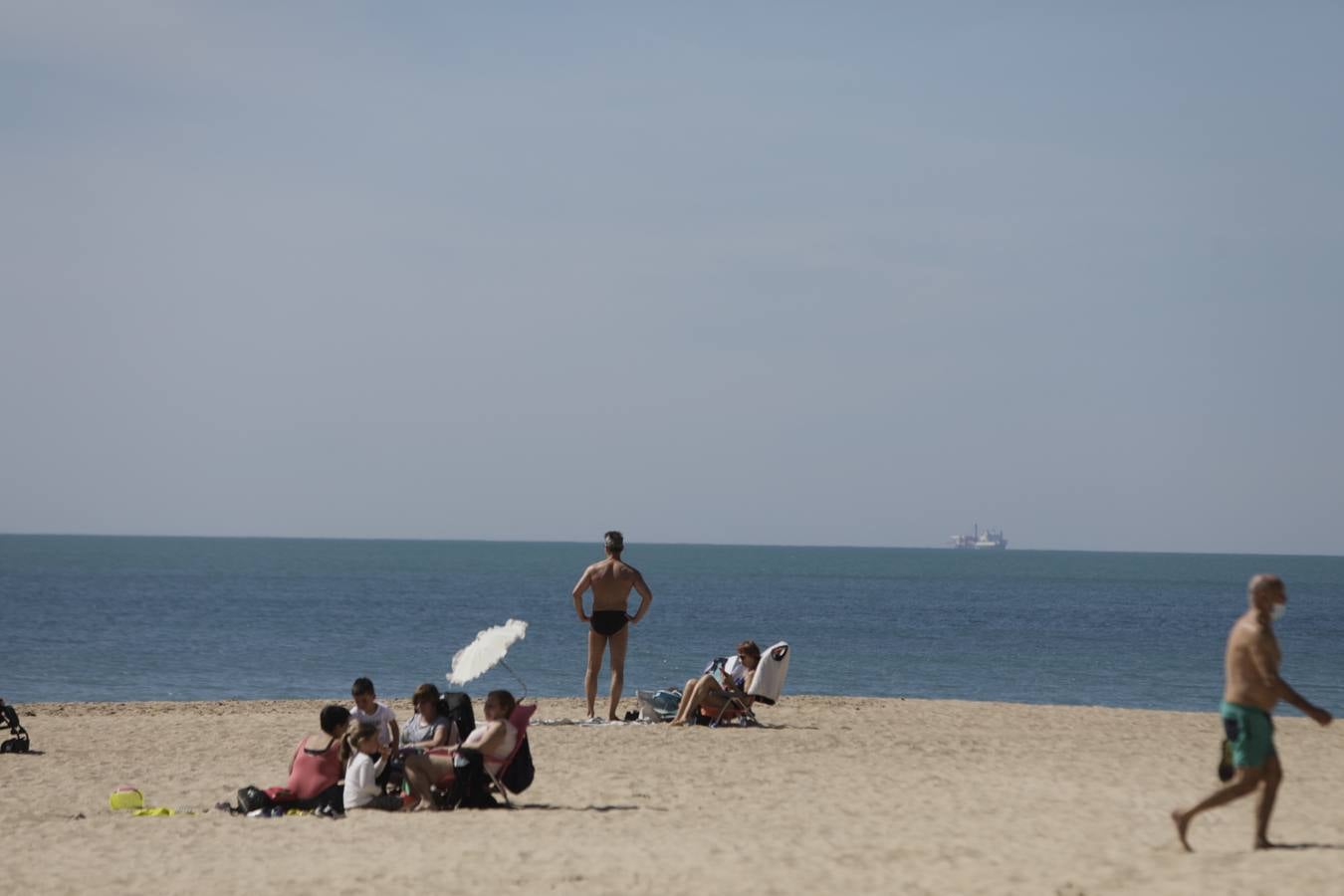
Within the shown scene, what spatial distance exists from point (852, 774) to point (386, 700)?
35.2ft

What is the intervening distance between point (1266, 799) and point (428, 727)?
5688mm

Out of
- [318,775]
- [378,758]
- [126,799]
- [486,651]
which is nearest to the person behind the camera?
[318,775]

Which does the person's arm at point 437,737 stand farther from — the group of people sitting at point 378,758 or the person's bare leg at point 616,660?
the person's bare leg at point 616,660

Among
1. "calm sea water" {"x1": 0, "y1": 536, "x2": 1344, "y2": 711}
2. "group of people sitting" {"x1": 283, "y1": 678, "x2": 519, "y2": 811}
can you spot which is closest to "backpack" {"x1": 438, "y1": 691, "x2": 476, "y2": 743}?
"group of people sitting" {"x1": 283, "y1": 678, "x2": 519, "y2": 811}

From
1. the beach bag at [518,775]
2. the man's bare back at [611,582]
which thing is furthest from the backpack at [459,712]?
the man's bare back at [611,582]

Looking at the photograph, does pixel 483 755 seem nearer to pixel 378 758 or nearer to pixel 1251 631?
pixel 378 758

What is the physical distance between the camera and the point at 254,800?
9820 millimetres

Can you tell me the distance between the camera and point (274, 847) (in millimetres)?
8656

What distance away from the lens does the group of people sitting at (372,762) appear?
980 centimetres

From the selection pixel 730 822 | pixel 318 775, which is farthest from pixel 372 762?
pixel 730 822

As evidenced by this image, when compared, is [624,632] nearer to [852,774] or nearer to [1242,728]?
[852,774]

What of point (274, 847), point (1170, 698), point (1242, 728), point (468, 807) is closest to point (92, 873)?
point (274, 847)

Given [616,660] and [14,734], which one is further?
[616,660]

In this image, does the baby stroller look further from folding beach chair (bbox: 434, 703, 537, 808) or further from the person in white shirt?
folding beach chair (bbox: 434, 703, 537, 808)
